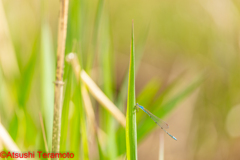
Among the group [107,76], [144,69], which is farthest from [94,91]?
A: [144,69]

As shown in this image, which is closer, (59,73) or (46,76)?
(59,73)

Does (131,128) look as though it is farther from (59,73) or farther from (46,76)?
(46,76)

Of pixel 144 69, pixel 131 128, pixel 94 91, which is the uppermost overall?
pixel 144 69

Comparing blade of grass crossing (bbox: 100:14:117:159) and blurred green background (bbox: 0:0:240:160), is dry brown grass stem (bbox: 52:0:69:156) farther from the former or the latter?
blade of grass crossing (bbox: 100:14:117:159)

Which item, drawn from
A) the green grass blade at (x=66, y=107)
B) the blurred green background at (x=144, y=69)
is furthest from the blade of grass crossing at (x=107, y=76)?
the green grass blade at (x=66, y=107)

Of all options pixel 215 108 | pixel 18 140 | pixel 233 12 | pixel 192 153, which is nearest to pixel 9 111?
pixel 18 140

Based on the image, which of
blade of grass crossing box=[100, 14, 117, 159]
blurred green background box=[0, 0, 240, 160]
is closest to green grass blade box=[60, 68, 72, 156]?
blurred green background box=[0, 0, 240, 160]

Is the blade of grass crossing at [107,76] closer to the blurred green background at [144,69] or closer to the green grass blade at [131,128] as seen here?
the blurred green background at [144,69]

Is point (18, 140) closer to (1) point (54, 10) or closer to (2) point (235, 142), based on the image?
(2) point (235, 142)
